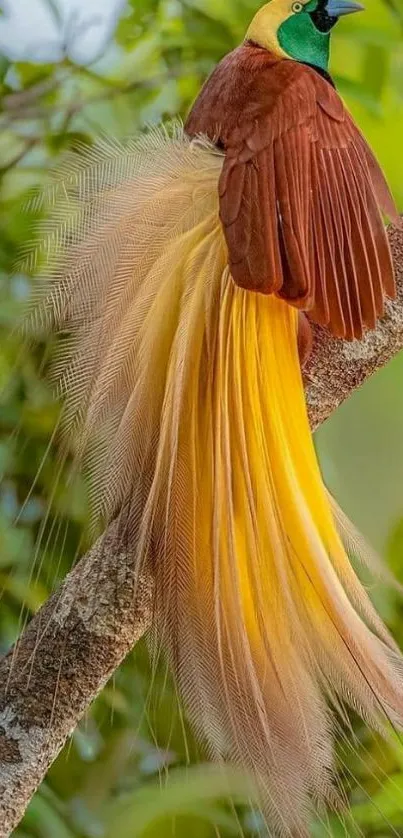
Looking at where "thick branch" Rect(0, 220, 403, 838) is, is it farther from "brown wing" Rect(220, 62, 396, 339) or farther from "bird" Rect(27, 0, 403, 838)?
"brown wing" Rect(220, 62, 396, 339)

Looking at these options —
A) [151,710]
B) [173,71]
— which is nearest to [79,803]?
[151,710]

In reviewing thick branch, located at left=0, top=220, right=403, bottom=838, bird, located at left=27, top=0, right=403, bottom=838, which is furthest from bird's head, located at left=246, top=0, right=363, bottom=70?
thick branch, located at left=0, top=220, right=403, bottom=838

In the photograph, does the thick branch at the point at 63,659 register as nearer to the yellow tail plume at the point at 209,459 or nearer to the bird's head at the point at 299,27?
the yellow tail plume at the point at 209,459

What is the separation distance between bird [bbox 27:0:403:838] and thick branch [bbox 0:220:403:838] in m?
0.02

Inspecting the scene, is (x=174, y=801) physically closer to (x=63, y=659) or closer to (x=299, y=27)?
(x=63, y=659)

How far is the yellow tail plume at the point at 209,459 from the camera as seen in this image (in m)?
0.51

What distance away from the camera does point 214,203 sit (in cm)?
55

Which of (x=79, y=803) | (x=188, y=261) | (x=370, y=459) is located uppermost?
(x=188, y=261)

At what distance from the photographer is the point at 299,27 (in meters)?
0.58

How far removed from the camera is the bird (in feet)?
1.68

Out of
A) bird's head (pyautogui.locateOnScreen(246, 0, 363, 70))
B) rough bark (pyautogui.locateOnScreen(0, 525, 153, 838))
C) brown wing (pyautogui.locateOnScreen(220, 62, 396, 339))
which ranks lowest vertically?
rough bark (pyautogui.locateOnScreen(0, 525, 153, 838))

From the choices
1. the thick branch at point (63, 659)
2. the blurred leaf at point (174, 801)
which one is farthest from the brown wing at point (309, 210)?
the blurred leaf at point (174, 801)

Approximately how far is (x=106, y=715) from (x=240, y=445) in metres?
0.32

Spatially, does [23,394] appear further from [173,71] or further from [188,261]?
[173,71]
